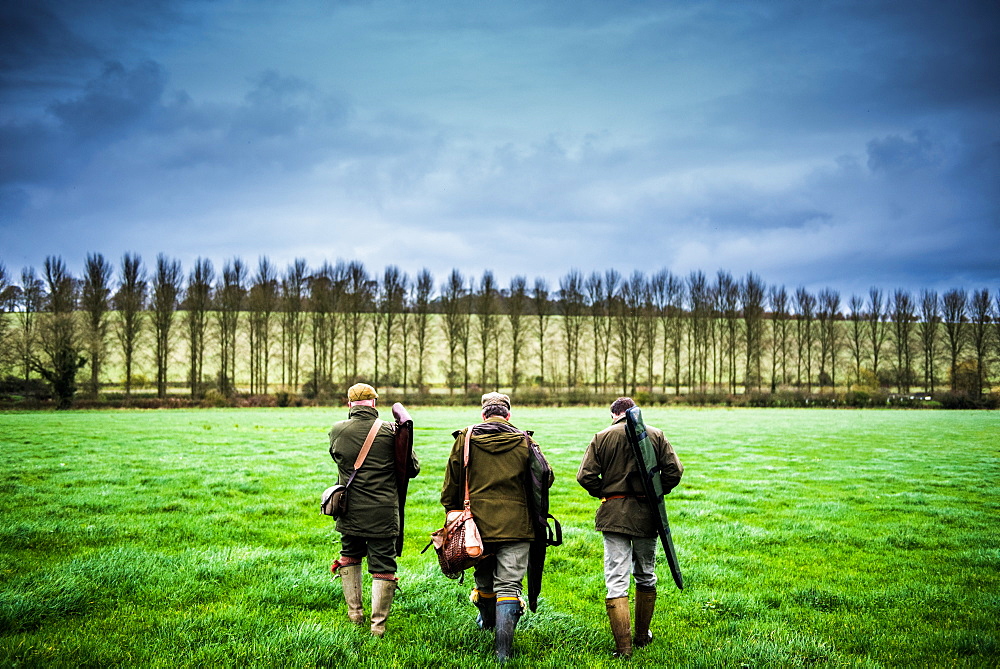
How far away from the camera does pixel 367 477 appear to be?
6.46 m

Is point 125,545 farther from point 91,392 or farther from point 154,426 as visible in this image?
point 91,392

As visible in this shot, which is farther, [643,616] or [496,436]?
[643,616]

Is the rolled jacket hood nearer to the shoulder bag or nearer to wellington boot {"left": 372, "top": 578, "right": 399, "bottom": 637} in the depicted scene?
the shoulder bag

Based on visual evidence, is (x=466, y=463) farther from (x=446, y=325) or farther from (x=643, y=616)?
(x=446, y=325)

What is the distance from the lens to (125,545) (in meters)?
9.12

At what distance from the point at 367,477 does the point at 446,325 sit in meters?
78.0

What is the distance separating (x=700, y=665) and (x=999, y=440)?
33408mm

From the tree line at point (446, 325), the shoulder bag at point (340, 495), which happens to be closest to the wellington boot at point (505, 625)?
the shoulder bag at point (340, 495)

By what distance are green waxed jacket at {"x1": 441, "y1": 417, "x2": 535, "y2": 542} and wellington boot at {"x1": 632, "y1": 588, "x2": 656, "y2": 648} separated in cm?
156

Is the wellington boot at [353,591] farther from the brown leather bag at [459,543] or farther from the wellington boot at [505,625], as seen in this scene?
the wellington boot at [505,625]

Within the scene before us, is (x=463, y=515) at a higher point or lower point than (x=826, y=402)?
higher

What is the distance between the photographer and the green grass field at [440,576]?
589cm

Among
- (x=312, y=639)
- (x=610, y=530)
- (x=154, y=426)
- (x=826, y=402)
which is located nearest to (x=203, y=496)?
(x=312, y=639)

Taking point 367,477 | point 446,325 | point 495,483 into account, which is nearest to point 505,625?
point 495,483
